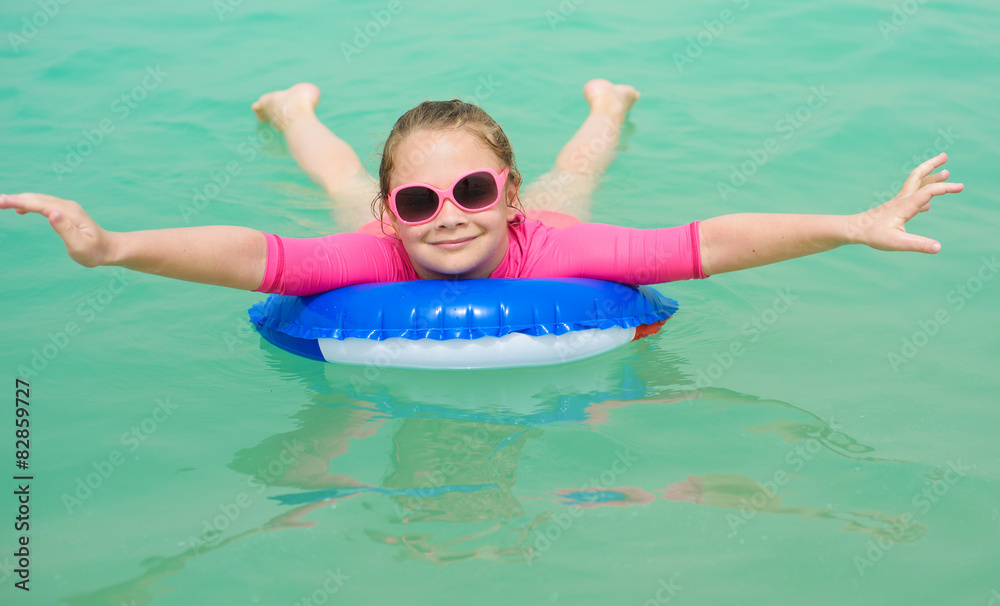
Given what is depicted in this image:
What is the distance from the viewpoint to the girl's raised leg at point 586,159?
209 inches

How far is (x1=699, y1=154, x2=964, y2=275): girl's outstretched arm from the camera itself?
113 inches

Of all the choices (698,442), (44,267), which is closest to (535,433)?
(698,442)

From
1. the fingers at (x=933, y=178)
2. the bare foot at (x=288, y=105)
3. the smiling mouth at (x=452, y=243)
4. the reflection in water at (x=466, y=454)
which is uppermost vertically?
the bare foot at (x=288, y=105)

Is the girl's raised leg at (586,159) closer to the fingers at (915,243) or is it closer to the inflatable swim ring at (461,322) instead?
the inflatable swim ring at (461,322)

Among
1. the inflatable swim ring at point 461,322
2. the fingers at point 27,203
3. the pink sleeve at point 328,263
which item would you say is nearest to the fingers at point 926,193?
the inflatable swim ring at point 461,322

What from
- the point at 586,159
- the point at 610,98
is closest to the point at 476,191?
the point at 586,159

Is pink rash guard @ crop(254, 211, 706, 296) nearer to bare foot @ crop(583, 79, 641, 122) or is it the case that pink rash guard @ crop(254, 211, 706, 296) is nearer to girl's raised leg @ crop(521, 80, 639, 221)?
girl's raised leg @ crop(521, 80, 639, 221)

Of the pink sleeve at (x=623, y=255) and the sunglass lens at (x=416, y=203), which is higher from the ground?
the sunglass lens at (x=416, y=203)

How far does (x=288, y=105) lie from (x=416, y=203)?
3.10 m

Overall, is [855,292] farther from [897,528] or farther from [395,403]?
[395,403]

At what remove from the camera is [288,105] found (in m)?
6.16

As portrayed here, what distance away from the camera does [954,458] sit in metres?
3.07

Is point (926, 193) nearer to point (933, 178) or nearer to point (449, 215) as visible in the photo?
point (933, 178)

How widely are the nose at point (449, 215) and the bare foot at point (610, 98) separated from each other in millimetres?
2933
